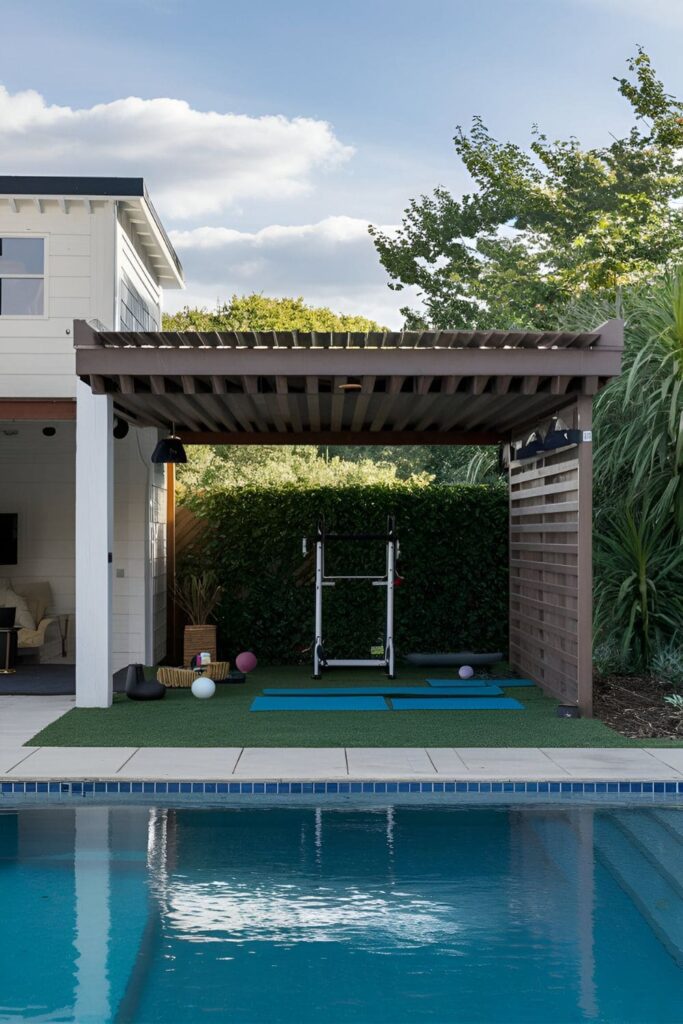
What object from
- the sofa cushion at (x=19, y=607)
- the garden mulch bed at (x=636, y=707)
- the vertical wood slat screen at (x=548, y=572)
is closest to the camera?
the garden mulch bed at (x=636, y=707)

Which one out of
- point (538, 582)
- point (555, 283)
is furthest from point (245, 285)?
point (538, 582)

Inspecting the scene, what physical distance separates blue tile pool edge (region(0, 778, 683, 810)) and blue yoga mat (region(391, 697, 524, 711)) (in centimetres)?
268

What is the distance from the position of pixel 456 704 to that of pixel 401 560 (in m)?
3.04

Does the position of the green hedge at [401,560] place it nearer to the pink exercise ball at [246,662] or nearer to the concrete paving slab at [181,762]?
the pink exercise ball at [246,662]

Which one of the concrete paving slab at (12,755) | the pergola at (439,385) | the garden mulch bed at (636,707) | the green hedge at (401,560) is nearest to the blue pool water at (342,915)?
the concrete paving slab at (12,755)

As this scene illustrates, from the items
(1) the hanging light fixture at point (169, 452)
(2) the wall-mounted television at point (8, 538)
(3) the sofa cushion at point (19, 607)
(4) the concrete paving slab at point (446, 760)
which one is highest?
(1) the hanging light fixture at point (169, 452)

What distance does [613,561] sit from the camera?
32.7 ft

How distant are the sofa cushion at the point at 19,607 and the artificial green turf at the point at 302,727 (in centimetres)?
292

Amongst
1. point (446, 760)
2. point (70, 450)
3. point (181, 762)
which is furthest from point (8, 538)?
point (446, 760)

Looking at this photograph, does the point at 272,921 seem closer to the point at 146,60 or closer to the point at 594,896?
the point at 594,896

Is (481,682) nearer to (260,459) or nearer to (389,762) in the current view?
(389,762)

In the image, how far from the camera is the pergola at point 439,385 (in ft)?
26.8

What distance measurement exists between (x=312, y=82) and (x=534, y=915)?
25.8 meters

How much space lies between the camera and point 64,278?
10156 mm
